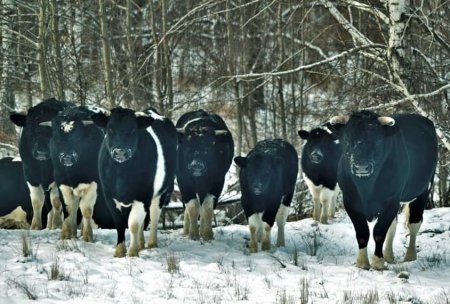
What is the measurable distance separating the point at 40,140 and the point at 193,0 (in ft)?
49.7

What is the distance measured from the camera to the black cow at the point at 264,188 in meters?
11.4

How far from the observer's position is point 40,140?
1201 centimetres

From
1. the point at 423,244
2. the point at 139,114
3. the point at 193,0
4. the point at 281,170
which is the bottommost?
the point at 423,244

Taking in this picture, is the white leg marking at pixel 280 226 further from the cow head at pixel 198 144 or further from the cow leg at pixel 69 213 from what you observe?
the cow leg at pixel 69 213

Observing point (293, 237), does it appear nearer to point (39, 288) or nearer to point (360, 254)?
point (360, 254)

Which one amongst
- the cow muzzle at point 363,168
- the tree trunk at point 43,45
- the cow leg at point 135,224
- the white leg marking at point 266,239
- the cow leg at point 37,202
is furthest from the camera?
the tree trunk at point 43,45

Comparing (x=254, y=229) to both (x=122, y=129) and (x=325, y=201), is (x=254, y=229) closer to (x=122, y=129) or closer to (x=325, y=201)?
(x=122, y=129)

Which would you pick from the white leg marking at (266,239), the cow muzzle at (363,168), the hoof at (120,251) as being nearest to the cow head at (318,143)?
the white leg marking at (266,239)

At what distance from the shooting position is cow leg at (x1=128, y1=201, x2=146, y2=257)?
10039 mm

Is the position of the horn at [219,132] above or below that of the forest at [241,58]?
below

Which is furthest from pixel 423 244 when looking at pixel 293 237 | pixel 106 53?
pixel 106 53

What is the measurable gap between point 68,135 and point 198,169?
1919 mm

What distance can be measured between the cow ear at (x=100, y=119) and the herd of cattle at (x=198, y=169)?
1cm

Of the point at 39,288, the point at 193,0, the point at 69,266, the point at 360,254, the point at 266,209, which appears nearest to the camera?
the point at 39,288
